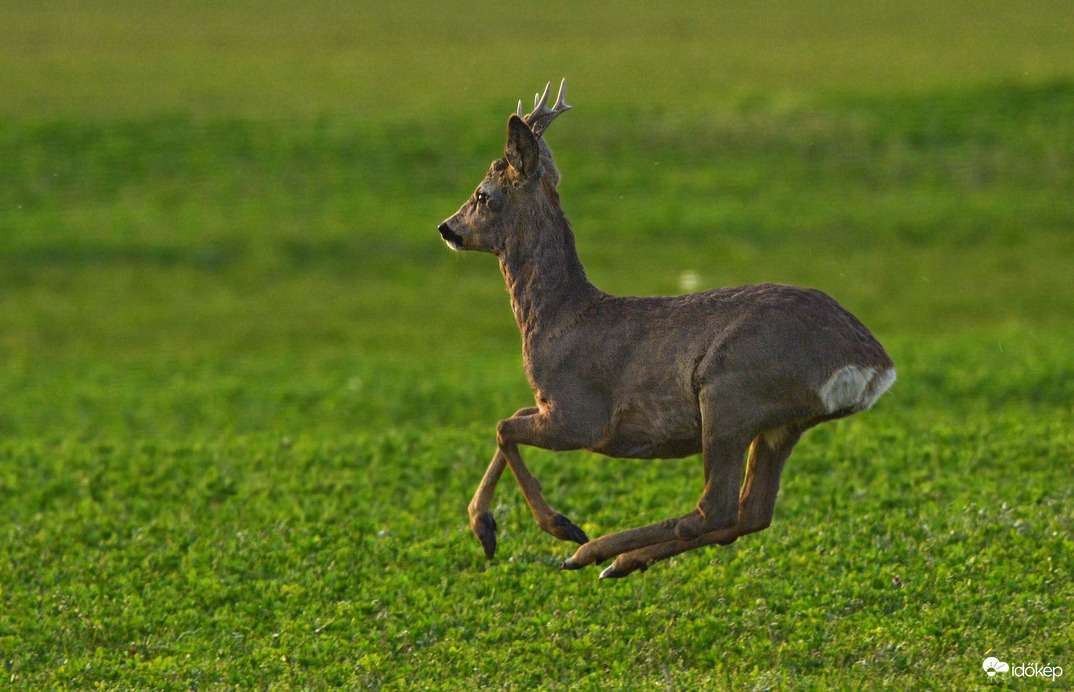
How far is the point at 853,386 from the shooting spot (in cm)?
733

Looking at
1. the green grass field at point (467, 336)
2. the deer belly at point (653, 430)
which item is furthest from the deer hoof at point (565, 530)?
the green grass field at point (467, 336)

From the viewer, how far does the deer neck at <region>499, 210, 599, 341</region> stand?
817cm

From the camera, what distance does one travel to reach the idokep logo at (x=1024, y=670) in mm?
8133

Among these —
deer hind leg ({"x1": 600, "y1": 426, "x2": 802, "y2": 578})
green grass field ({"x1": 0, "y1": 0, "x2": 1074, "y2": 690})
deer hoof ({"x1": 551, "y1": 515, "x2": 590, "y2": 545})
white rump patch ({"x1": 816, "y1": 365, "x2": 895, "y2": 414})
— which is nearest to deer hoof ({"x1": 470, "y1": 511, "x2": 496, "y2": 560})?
deer hoof ({"x1": 551, "y1": 515, "x2": 590, "y2": 545})

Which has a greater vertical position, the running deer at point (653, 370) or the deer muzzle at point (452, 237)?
the deer muzzle at point (452, 237)

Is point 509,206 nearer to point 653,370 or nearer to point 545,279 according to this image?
point 545,279

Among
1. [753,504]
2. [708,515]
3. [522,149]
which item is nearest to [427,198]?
[522,149]

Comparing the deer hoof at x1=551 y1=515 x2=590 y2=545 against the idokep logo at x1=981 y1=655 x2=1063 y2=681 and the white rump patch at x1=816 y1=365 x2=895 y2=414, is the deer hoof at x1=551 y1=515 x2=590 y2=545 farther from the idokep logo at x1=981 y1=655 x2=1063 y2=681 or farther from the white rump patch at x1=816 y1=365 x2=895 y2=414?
the idokep logo at x1=981 y1=655 x2=1063 y2=681

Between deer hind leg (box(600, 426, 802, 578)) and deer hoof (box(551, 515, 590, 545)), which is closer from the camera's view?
deer hind leg (box(600, 426, 802, 578))

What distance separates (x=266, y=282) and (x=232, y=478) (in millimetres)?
15106

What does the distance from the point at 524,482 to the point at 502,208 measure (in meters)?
1.58

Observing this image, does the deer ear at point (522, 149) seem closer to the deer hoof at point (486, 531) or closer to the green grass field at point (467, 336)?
the deer hoof at point (486, 531)

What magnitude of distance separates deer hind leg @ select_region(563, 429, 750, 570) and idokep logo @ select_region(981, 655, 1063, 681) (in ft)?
6.46

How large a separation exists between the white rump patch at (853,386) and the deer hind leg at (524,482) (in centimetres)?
140
